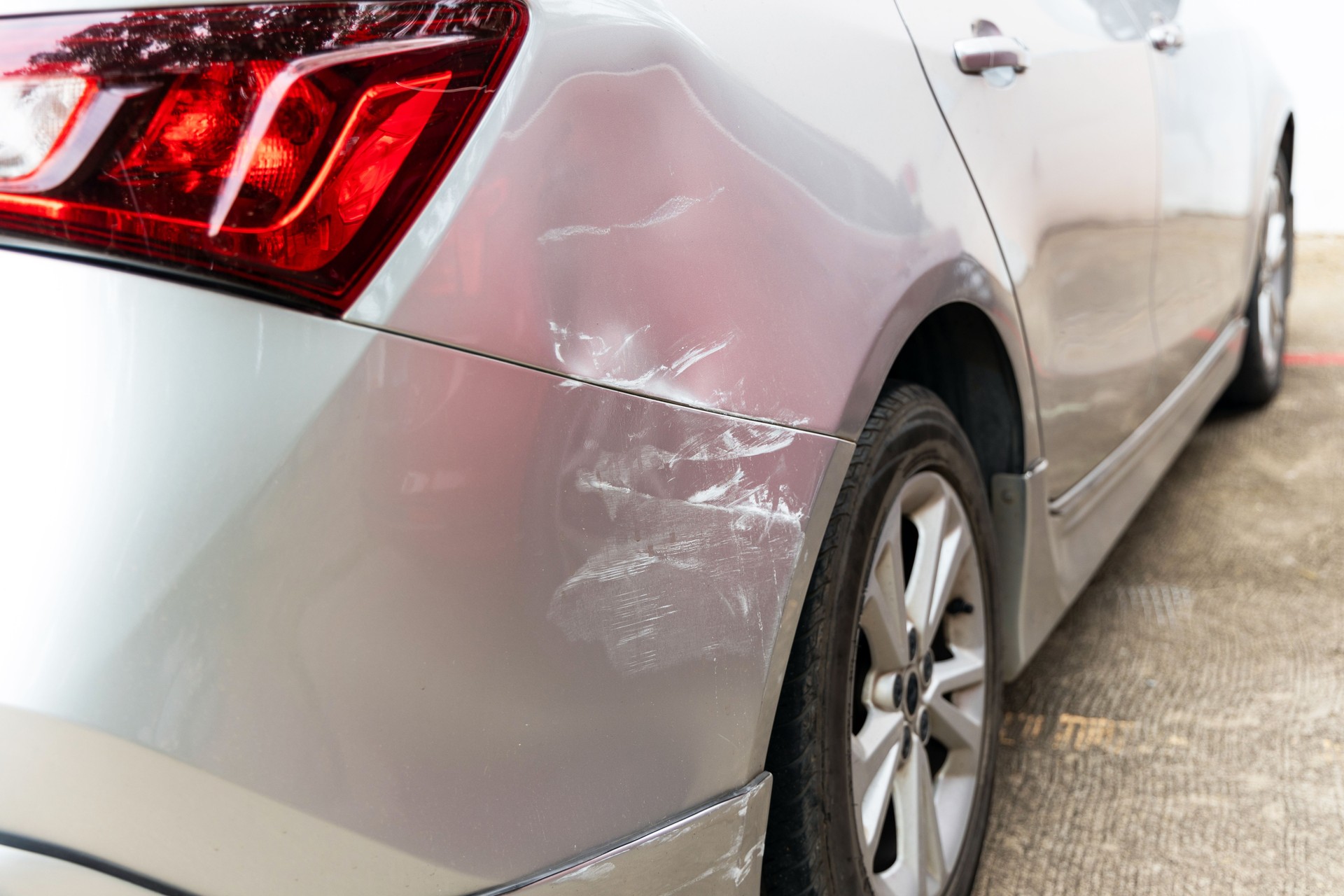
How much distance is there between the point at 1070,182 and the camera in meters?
1.80

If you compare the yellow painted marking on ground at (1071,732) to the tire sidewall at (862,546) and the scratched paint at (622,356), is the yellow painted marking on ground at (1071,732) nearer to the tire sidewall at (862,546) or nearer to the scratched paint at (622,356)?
the tire sidewall at (862,546)

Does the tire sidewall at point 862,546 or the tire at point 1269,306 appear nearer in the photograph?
the tire sidewall at point 862,546

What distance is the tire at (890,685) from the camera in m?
1.24

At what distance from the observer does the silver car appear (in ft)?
2.60

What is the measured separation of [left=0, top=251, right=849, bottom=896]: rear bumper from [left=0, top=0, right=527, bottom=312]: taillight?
1.6 inches

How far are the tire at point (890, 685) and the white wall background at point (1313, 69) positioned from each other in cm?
802

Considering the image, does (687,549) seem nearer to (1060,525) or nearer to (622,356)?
(622,356)

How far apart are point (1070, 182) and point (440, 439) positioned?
1306mm

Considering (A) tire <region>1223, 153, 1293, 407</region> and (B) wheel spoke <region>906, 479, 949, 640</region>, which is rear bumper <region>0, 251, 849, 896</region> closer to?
(B) wheel spoke <region>906, 479, 949, 640</region>

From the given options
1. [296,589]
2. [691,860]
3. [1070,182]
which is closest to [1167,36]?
[1070,182]

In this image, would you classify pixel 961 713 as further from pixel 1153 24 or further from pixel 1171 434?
pixel 1153 24

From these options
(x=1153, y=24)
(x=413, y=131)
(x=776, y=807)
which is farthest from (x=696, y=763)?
(x=1153, y=24)

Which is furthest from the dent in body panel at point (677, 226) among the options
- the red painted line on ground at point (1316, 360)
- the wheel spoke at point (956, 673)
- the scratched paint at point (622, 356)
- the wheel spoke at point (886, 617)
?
the red painted line on ground at point (1316, 360)

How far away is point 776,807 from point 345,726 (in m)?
0.55
